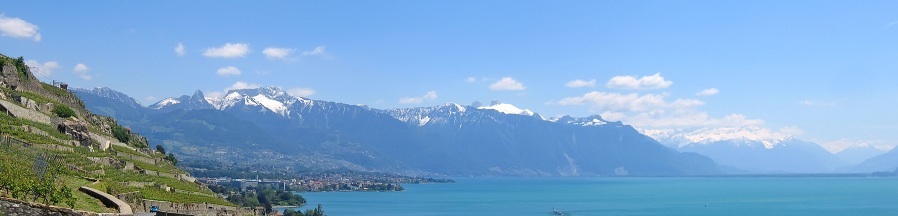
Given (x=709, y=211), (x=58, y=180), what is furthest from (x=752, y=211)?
(x=58, y=180)

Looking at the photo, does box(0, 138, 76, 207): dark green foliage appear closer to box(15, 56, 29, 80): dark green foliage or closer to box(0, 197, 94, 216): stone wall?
box(0, 197, 94, 216): stone wall

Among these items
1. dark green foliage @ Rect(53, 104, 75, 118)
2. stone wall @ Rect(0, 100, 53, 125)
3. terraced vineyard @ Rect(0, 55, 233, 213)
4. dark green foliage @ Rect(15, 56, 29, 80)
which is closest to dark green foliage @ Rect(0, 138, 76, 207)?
terraced vineyard @ Rect(0, 55, 233, 213)

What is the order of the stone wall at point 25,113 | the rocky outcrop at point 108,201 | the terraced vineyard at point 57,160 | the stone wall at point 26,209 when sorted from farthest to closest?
the stone wall at point 25,113, the rocky outcrop at point 108,201, the terraced vineyard at point 57,160, the stone wall at point 26,209

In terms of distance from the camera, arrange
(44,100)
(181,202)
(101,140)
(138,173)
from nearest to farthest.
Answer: (181,202) → (138,173) → (101,140) → (44,100)

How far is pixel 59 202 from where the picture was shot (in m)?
25.1

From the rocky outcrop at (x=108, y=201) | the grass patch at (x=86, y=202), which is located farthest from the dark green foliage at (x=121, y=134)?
the rocky outcrop at (x=108, y=201)

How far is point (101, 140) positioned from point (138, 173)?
12.3 metres

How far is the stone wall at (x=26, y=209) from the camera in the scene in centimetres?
2202

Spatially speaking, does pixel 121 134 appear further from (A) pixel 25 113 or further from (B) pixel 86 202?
(B) pixel 86 202

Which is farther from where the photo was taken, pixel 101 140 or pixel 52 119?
pixel 101 140

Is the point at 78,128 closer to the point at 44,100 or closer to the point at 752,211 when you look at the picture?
the point at 44,100

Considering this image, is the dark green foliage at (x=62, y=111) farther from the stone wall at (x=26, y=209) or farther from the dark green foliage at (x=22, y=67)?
the stone wall at (x=26, y=209)

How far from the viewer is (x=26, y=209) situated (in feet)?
73.6

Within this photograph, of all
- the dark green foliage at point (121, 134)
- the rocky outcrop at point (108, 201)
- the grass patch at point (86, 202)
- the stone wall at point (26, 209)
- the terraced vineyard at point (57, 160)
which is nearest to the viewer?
the stone wall at point (26, 209)
